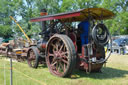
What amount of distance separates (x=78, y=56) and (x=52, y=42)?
120 centimetres

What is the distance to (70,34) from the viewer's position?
5.57 m

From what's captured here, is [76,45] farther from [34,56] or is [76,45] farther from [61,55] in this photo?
[34,56]

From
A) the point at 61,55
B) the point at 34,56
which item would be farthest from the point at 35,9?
the point at 61,55

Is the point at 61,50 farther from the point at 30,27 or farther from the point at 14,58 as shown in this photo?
the point at 30,27

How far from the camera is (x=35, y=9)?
97.9 feet

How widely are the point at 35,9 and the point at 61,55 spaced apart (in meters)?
26.4

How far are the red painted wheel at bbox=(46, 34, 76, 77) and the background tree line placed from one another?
820 inches

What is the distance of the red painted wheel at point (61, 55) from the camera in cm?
473

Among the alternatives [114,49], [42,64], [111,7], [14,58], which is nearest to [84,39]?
[42,64]

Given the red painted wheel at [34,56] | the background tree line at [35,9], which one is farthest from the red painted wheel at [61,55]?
the background tree line at [35,9]

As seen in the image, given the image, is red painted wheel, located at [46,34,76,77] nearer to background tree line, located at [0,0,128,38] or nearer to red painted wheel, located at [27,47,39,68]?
red painted wheel, located at [27,47,39,68]

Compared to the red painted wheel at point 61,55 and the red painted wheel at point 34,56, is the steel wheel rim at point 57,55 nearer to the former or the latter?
the red painted wheel at point 61,55

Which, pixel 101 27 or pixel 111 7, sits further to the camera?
pixel 111 7

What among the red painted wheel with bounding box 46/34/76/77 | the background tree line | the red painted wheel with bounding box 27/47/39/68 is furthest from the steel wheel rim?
the background tree line
